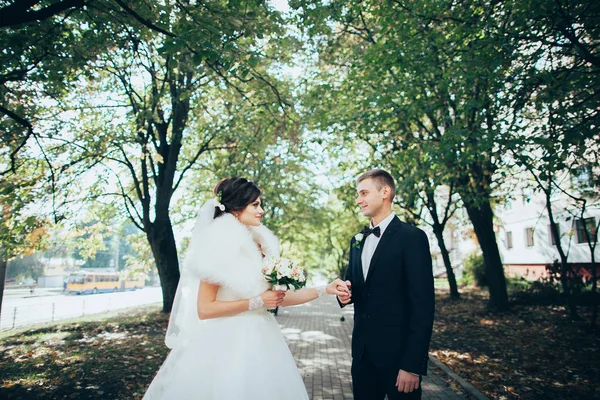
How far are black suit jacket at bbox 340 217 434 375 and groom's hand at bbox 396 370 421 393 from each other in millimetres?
62

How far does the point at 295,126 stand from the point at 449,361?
7125 mm

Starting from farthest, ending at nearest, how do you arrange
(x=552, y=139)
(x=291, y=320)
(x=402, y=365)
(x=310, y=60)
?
(x=291, y=320) → (x=310, y=60) → (x=552, y=139) → (x=402, y=365)

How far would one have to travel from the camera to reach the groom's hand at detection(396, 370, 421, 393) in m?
3.11

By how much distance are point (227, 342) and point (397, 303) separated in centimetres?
153

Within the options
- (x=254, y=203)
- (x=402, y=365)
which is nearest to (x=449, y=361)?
(x=402, y=365)

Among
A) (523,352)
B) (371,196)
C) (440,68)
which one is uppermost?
(440,68)

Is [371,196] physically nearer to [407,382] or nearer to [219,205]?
[219,205]

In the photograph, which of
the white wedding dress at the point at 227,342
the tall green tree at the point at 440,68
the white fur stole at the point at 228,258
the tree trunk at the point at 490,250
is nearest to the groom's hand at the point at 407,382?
the white wedding dress at the point at 227,342

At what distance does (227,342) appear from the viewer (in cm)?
344

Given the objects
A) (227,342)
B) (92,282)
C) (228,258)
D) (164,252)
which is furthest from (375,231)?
(92,282)

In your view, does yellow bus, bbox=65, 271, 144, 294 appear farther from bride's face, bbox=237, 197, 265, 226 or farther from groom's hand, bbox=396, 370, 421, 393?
groom's hand, bbox=396, 370, 421, 393

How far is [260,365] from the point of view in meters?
3.34

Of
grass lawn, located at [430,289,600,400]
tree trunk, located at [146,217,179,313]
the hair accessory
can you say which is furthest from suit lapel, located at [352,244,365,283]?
tree trunk, located at [146,217,179,313]

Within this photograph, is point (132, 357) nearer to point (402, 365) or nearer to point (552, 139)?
point (402, 365)
